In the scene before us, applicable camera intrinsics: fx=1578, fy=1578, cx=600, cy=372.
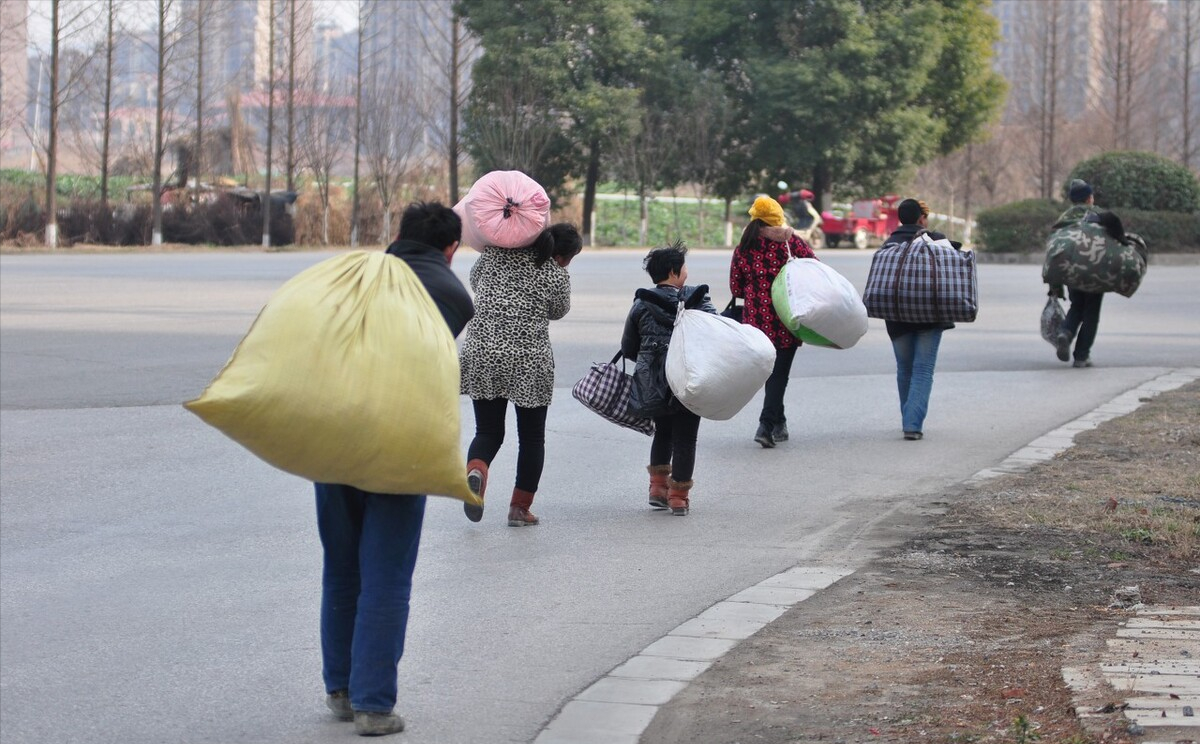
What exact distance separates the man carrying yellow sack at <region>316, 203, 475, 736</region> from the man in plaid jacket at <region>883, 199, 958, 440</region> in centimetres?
654

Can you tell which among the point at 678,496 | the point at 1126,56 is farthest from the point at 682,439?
the point at 1126,56

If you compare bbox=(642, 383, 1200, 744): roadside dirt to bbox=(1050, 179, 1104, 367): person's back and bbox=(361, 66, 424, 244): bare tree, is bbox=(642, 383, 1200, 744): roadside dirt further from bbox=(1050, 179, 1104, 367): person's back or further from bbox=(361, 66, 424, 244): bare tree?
bbox=(361, 66, 424, 244): bare tree

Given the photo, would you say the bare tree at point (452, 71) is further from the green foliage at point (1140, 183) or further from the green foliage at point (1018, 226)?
the green foliage at point (1140, 183)

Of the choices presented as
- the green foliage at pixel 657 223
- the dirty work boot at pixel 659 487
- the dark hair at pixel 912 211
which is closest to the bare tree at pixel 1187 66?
the green foliage at pixel 657 223

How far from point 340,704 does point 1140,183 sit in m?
35.4

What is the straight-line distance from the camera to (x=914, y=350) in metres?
10.9

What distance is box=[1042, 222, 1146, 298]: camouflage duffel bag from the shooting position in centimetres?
1430

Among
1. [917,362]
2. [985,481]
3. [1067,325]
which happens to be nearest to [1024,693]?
[985,481]

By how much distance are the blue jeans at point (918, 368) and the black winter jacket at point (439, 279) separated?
6.50 meters

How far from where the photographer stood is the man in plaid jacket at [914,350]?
10.8 m

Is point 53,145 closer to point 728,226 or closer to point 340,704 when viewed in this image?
point 728,226

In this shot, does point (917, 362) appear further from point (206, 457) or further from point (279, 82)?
point (279, 82)

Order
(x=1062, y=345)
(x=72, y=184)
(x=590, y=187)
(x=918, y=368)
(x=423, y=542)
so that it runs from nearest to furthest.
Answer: (x=423, y=542), (x=918, y=368), (x=1062, y=345), (x=72, y=184), (x=590, y=187)

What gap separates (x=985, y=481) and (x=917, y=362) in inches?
77.2
